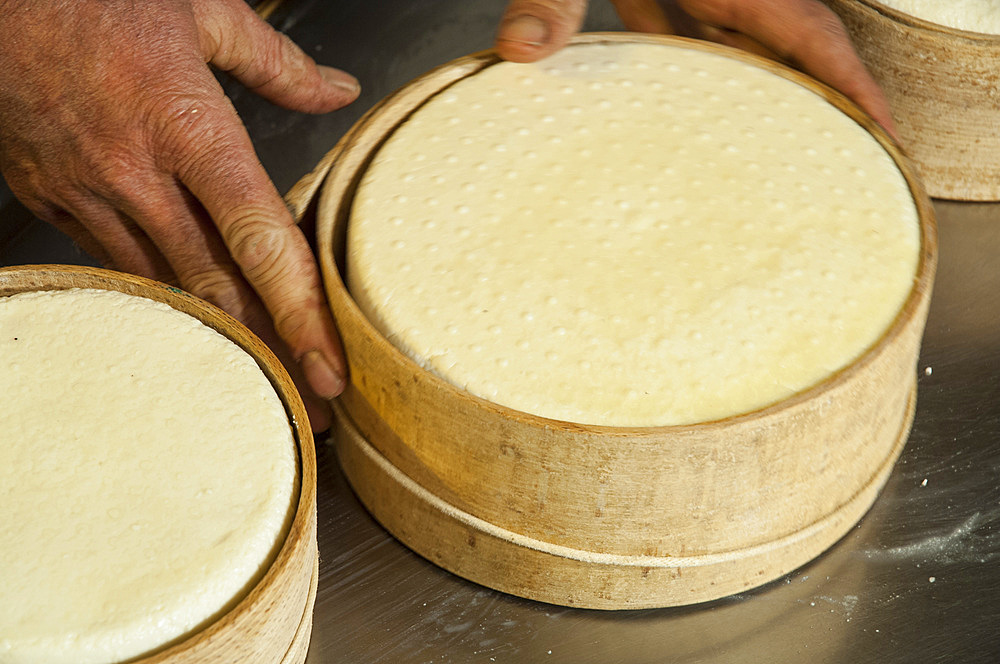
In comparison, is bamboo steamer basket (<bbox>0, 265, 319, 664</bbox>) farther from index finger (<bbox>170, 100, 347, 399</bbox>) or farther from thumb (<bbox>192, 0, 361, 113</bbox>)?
thumb (<bbox>192, 0, 361, 113</bbox>)

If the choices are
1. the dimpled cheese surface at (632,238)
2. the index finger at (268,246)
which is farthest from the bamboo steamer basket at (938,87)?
the index finger at (268,246)

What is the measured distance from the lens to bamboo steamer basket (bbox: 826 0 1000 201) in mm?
1475

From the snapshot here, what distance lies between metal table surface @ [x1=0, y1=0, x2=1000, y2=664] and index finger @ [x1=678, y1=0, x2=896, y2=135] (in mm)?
360

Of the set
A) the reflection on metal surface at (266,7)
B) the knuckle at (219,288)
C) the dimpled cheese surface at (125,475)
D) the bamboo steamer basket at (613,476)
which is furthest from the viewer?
the reflection on metal surface at (266,7)

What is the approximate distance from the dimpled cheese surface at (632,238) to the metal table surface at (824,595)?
296 mm

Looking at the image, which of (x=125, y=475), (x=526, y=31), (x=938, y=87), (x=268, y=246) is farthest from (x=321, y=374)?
(x=938, y=87)

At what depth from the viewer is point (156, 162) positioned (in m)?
1.24

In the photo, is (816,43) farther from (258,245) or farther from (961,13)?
(258,245)

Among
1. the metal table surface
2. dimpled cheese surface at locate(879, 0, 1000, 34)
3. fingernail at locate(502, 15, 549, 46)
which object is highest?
dimpled cheese surface at locate(879, 0, 1000, 34)

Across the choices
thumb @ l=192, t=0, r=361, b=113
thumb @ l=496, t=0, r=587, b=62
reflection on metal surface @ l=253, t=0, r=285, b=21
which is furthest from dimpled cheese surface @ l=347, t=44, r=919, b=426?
reflection on metal surface @ l=253, t=0, r=285, b=21

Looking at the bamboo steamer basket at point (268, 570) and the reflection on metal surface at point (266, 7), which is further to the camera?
the reflection on metal surface at point (266, 7)

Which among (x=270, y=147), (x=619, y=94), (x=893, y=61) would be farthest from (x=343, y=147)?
(x=893, y=61)

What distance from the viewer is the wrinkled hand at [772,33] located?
1.38 m

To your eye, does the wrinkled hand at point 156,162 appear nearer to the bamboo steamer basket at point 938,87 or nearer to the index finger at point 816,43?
the index finger at point 816,43
